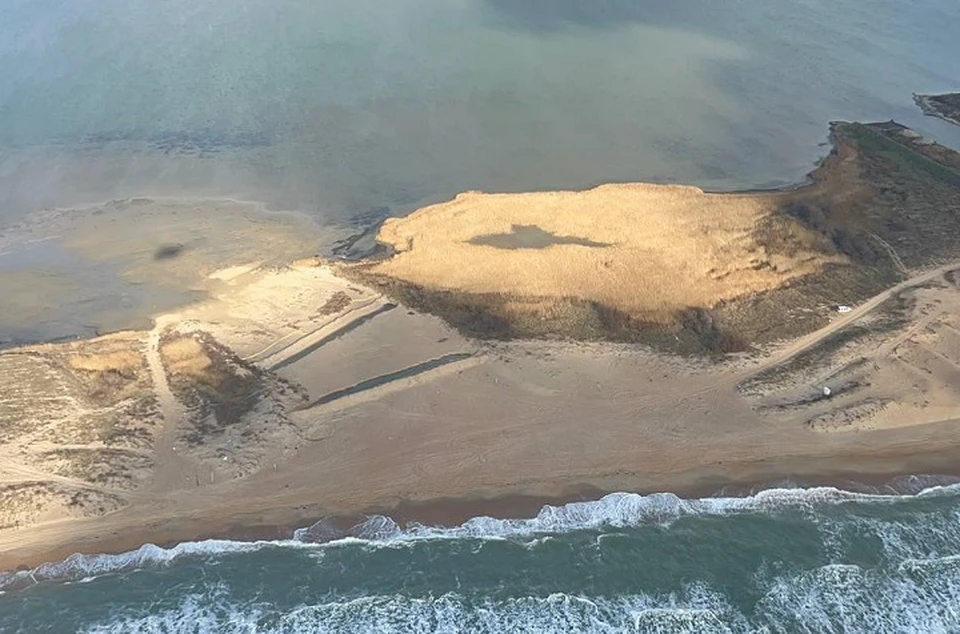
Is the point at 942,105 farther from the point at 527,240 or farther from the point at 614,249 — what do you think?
the point at 527,240

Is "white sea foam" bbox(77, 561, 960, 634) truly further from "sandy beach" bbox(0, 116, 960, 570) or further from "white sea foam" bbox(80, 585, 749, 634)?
"sandy beach" bbox(0, 116, 960, 570)

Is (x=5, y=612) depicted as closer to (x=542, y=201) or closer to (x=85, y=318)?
(x=85, y=318)

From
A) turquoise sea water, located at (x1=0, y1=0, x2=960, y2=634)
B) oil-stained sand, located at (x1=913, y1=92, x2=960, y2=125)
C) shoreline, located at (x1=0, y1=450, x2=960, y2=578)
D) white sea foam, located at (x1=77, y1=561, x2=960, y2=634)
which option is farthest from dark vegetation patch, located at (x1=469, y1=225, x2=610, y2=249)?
oil-stained sand, located at (x1=913, y1=92, x2=960, y2=125)

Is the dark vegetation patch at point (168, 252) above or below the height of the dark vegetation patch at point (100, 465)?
above

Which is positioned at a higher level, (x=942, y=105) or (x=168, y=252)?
(x=942, y=105)

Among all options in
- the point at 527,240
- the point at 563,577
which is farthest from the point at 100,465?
the point at 527,240

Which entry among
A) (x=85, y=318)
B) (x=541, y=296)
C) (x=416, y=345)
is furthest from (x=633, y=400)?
(x=85, y=318)

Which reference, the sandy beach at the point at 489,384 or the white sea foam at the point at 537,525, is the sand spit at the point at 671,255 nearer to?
the sandy beach at the point at 489,384

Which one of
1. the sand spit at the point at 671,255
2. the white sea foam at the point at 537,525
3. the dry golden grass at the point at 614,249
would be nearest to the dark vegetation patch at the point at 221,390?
the white sea foam at the point at 537,525
